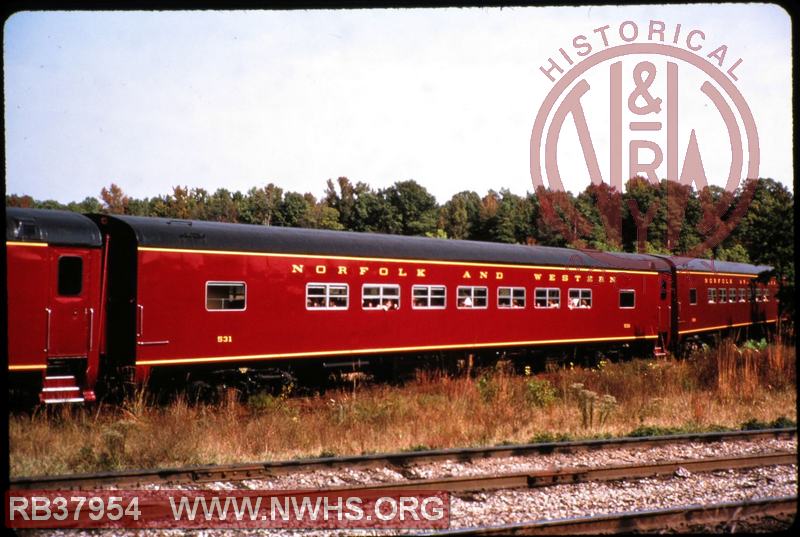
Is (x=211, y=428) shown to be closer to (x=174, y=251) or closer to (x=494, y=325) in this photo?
(x=174, y=251)

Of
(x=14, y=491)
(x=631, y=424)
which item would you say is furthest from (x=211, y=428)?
(x=631, y=424)

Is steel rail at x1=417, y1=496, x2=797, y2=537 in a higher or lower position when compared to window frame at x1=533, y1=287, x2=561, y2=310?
lower

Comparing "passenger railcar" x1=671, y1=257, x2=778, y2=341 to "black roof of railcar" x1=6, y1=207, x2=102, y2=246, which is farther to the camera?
"passenger railcar" x1=671, y1=257, x2=778, y2=341

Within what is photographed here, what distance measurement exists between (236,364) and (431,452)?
5.14 meters

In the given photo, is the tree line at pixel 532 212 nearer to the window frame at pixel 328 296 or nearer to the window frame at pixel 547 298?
the window frame at pixel 547 298

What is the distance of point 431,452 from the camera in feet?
28.7

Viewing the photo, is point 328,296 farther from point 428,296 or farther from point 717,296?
point 717,296

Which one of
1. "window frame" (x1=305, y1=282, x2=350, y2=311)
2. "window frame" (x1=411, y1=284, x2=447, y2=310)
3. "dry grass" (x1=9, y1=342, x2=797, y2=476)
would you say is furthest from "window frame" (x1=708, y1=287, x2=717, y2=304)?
"window frame" (x1=305, y1=282, x2=350, y2=311)

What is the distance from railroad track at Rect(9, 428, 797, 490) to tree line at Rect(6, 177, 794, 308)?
1481 cm

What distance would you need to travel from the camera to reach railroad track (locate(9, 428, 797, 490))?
7.32m

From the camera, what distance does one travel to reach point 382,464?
27.9ft

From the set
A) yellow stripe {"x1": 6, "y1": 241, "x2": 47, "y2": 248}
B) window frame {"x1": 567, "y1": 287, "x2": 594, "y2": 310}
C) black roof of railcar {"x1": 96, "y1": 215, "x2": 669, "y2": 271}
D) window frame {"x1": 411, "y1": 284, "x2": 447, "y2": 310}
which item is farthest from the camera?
window frame {"x1": 567, "y1": 287, "x2": 594, "y2": 310}

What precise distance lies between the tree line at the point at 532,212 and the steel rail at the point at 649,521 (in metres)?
16.1

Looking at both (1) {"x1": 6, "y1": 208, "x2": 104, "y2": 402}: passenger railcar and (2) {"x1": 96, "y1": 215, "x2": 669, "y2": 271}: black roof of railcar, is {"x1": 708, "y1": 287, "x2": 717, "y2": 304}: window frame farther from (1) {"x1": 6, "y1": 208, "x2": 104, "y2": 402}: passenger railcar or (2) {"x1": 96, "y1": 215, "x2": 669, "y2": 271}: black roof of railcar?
(1) {"x1": 6, "y1": 208, "x2": 104, "y2": 402}: passenger railcar
